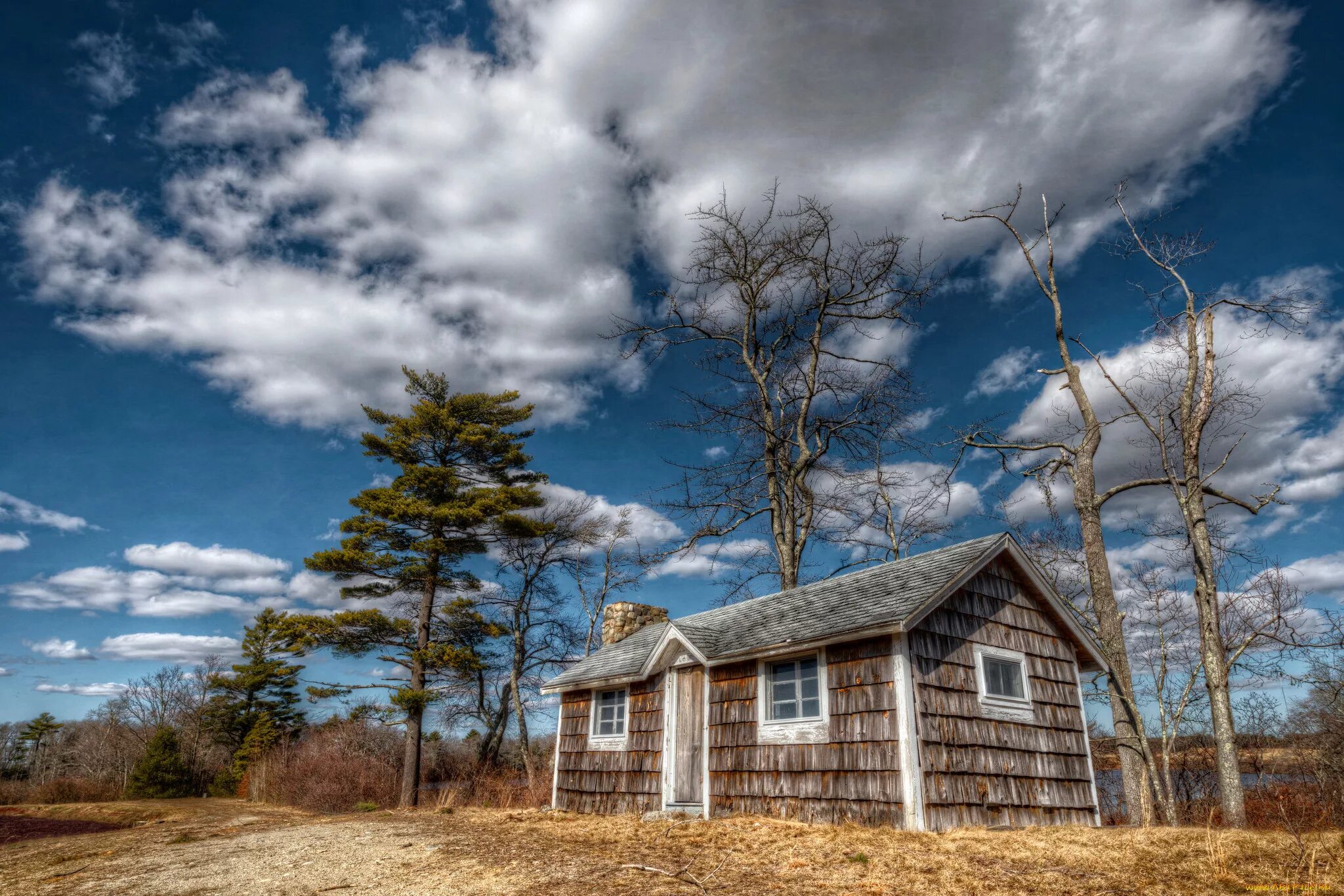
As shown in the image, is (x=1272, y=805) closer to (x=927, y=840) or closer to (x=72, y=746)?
(x=927, y=840)

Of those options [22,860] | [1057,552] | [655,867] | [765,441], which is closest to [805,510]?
[765,441]

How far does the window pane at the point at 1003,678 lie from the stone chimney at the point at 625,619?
11.5 metres

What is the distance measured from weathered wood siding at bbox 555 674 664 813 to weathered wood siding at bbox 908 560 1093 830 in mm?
6128

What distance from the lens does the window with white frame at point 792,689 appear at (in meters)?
12.5

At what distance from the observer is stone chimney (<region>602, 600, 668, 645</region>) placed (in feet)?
75.3

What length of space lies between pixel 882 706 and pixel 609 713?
799 centimetres

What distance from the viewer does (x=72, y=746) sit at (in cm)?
4825

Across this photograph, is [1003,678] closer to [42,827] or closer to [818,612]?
[818,612]

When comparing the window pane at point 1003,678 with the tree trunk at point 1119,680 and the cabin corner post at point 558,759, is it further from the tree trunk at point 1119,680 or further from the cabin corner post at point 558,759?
the cabin corner post at point 558,759

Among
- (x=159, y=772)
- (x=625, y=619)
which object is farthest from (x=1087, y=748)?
(x=159, y=772)

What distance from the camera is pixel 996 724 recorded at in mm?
12320

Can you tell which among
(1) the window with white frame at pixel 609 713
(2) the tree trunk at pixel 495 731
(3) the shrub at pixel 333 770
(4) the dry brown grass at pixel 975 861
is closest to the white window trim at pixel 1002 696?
(4) the dry brown grass at pixel 975 861

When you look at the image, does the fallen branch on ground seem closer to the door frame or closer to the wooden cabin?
the wooden cabin

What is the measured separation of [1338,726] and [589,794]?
18050 mm
